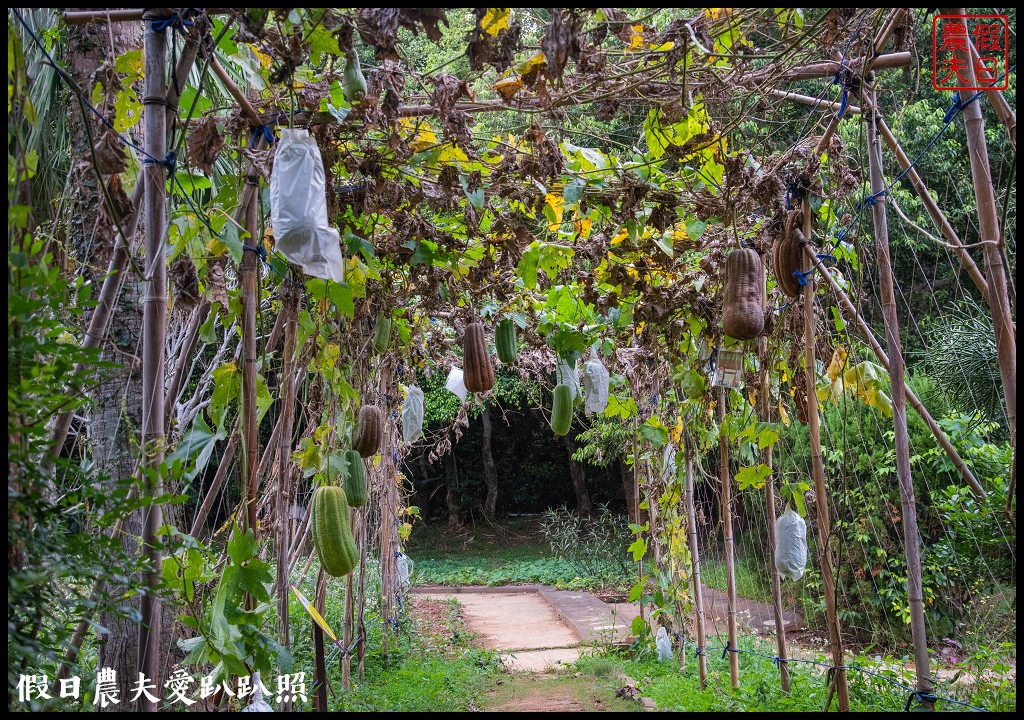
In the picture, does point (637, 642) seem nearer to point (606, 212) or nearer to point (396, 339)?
point (396, 339)

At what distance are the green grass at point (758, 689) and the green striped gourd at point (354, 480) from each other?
6.17 feet

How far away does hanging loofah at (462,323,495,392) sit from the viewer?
3678mm

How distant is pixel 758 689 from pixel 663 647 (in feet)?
5.44

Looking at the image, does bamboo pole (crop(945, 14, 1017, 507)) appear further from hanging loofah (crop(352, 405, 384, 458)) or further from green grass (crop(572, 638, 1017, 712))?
hanging loofah (crop(352, 405, 384, 458))

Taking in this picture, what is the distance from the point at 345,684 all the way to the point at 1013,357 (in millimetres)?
3849

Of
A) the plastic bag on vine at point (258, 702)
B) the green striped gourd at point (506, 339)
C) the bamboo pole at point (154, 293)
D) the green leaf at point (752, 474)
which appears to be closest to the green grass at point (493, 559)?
the green striped gourd at point (506, 339)

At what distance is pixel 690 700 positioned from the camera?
3961 millimetres

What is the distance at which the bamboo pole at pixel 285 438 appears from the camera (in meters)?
2.67

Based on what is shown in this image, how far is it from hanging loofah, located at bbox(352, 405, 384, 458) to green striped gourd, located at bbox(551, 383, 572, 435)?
3.39 feet

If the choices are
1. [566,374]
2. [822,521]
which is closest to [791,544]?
[822,521]

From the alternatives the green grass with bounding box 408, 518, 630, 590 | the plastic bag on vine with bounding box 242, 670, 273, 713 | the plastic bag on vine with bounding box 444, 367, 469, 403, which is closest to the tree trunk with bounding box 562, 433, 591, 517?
the green grass with bounding box 408, 518, 630, 590

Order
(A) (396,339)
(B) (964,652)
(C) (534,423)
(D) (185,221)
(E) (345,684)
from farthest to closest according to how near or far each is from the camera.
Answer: (C) (534,423), (B) (964,652), (E) (345,684), (A) (396,339), (D) (185,221)

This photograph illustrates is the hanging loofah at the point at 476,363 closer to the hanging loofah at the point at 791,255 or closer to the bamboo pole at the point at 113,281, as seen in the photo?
the hanging loofah at the point at 791,255

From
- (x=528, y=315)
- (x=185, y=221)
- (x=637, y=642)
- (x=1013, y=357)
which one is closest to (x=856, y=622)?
(x=637, y=642)
